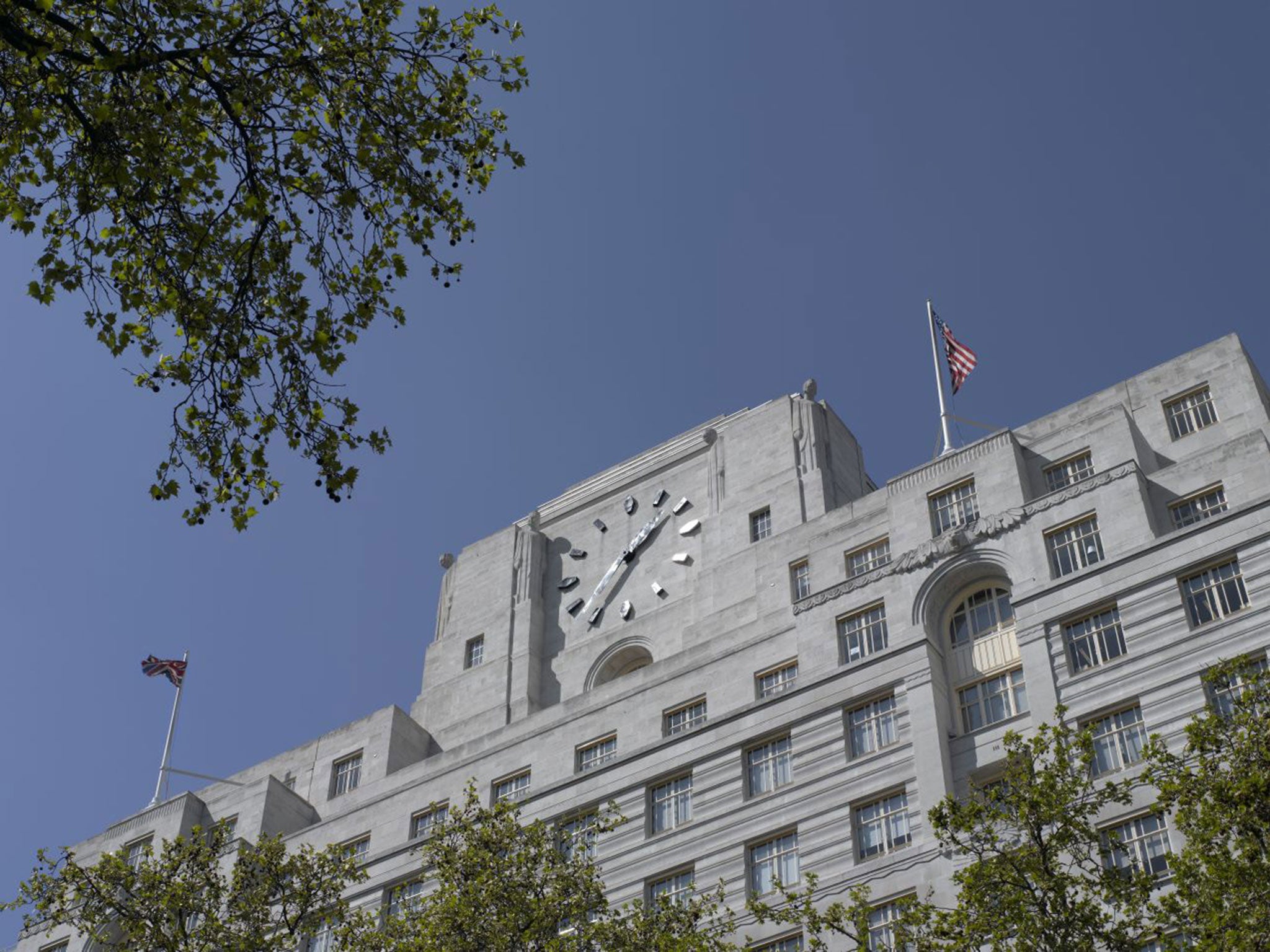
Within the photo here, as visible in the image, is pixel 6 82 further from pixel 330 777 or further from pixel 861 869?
pixel 330 777

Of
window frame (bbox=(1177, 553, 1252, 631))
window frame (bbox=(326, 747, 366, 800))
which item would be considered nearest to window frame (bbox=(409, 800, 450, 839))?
window frame (bbox=(326, 747, 366, 800))

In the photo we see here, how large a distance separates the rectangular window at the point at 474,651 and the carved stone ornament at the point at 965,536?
22.6 m

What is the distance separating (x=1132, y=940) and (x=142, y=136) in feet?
80.2

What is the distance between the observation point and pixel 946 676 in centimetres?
6012

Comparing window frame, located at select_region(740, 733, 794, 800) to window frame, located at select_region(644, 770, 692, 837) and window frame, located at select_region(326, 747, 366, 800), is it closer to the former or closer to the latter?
window frame, located at select_region(644, 770, 692, 837)

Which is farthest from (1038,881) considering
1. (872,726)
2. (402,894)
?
(402,894)

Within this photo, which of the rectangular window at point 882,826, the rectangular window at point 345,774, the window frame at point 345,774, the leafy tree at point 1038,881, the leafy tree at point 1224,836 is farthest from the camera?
the rectangular window at point 345,774

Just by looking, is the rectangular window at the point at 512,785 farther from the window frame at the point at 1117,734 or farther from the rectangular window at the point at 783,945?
the window frame at the point at 1117,734

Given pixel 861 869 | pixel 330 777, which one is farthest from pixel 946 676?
pixel 330 777

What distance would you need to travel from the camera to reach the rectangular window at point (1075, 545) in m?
59.4

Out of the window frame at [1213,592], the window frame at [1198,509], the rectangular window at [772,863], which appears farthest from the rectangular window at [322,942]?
the window frame at [1198,509]

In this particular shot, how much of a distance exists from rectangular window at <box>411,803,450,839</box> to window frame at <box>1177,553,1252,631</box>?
30.9 meters

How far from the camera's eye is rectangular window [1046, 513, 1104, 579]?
5938 cm

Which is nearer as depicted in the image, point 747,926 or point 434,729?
point 747,926
